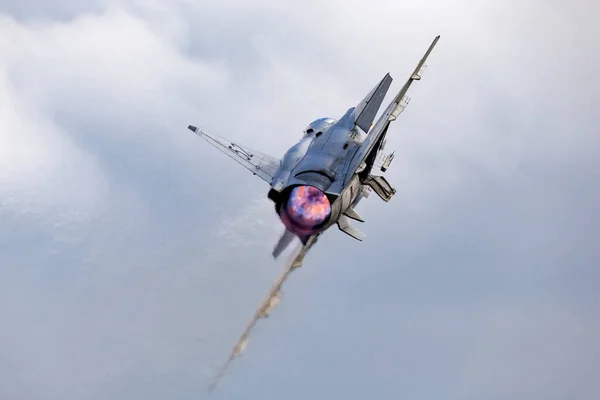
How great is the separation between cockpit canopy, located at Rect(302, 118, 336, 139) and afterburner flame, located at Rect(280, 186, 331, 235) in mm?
11542

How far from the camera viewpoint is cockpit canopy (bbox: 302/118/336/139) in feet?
240

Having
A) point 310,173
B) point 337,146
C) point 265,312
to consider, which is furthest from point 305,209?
point 265,312

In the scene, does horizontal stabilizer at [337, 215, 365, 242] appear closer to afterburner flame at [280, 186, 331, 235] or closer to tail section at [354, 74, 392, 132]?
afterburner flame at [280, 186, 331, 235]

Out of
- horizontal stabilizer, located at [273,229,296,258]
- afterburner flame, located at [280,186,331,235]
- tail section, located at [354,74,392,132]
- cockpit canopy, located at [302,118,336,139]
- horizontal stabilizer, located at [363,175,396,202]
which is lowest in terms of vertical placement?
afterburner flame, located at [280,186,331,235]

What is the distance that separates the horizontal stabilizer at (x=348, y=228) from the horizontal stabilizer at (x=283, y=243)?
625cm

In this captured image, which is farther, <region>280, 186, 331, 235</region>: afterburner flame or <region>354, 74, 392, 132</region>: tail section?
<region>354, 74, 392, 132</region>: tail section

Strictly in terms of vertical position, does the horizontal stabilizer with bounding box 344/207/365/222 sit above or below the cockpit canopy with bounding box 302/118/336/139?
below

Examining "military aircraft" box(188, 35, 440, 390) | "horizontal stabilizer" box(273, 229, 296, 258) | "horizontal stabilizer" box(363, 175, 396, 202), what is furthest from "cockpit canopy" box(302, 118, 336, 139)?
"horizontal stabilizer" box(363, 175, 396, 202)

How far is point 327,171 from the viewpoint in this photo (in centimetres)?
6359

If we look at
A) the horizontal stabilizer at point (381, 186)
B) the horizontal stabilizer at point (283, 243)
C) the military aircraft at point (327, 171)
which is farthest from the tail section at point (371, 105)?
the horizontal stabilizer at point (283, 243)

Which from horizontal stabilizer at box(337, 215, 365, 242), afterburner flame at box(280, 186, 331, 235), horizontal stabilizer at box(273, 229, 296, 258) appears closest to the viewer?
afterburner flame at box(280, 186, 331, 235)

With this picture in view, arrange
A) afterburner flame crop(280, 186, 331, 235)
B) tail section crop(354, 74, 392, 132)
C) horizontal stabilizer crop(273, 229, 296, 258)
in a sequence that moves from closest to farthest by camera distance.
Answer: afterburner flame crop(280, 186, 331, 235) < horizontal stabilizer crop(273, 229, 296, 258) < tail section crop(354, 74, 392, 132)

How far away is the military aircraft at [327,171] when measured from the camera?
6169 cm

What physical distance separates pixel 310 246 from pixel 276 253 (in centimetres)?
333
